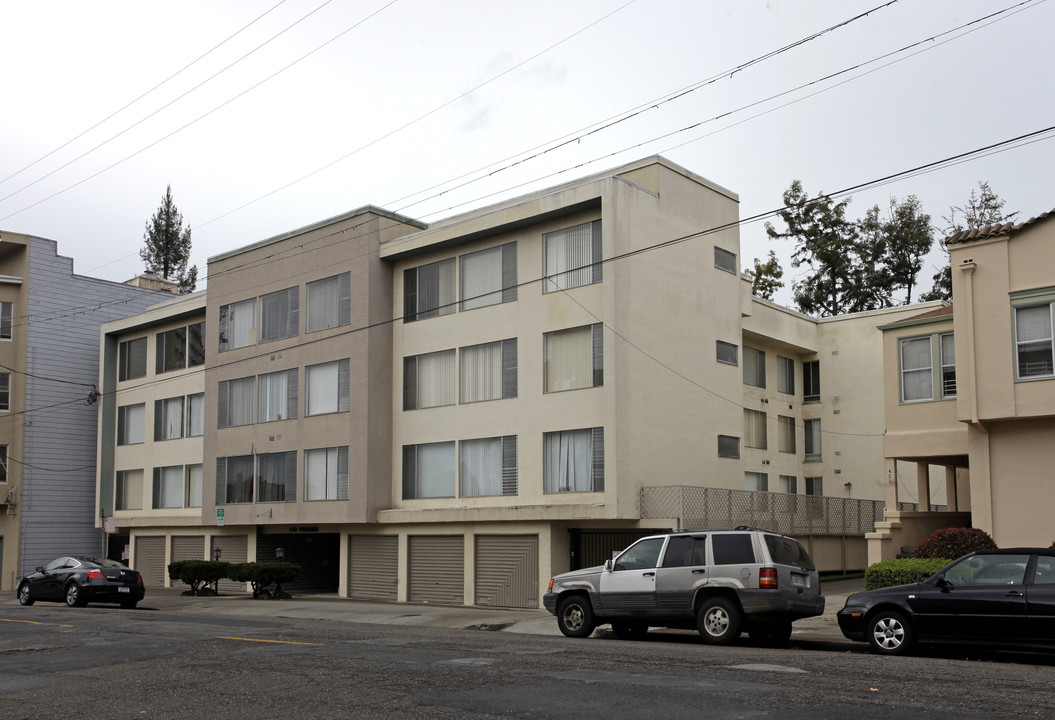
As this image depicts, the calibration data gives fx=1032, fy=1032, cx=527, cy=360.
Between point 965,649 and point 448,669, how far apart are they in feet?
21.8

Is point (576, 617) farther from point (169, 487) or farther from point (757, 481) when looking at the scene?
point (169, 487)

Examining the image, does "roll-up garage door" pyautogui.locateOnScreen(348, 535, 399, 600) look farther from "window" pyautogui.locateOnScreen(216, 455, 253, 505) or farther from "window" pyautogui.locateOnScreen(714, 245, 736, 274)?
"window" pyautogui.locateOnScreen(714, 245, 736, 274)

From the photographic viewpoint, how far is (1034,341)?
2009 centimetres

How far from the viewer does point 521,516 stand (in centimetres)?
2577

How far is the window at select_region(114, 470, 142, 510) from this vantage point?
4097cm

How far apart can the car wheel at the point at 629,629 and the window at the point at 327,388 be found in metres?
14.9

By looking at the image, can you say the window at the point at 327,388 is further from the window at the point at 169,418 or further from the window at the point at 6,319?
the window at the point at 6,319

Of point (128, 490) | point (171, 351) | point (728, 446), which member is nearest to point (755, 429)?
point (728, 446)

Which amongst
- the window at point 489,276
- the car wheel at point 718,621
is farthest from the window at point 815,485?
the car wheel at point 718,621

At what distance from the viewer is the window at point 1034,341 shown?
19922mm

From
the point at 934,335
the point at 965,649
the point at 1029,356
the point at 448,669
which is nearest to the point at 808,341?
the point at 934,335

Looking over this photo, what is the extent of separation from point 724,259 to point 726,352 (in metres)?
2.71


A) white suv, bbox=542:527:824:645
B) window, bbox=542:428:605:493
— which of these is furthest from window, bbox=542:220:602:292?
white suv, bbox=542:527:824:645

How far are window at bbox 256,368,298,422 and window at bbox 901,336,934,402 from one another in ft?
59.4
